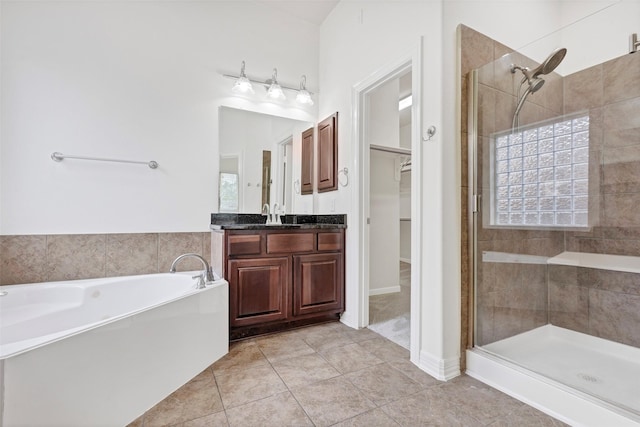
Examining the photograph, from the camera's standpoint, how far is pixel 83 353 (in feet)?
3.79

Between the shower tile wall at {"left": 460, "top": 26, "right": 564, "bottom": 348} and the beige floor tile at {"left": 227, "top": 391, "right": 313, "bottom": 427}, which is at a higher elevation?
the shower tile wall at {"left": 460, "top": 26, "right": 564, "bottom": 348}

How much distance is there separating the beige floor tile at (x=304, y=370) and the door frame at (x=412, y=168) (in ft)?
1.92

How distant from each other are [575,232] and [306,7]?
320 centimetres

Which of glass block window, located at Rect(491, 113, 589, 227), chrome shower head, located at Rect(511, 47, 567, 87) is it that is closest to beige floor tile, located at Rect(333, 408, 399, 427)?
glass block window, located at Rect(491, 113, 589, 227)

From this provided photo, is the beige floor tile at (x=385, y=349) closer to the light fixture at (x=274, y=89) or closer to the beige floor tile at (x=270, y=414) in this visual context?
the beige floor tile at (x=270, y=414)

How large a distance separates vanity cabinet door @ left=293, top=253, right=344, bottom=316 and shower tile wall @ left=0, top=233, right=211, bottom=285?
909mm

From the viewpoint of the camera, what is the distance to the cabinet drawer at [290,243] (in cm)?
229

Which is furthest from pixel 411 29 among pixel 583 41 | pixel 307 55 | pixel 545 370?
pixel 545 370

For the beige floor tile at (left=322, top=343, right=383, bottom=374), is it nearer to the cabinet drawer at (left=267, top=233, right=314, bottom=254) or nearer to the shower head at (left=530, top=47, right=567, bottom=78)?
the cabinet drawer at (left=267, top=233, right=314, bottom=254)

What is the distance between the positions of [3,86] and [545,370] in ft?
13.0

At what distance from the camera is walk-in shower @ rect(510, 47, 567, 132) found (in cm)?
194

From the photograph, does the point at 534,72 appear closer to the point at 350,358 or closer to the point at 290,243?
the point at 290,243

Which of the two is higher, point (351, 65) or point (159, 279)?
point (351, 65)

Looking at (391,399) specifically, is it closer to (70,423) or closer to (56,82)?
(70,423)
